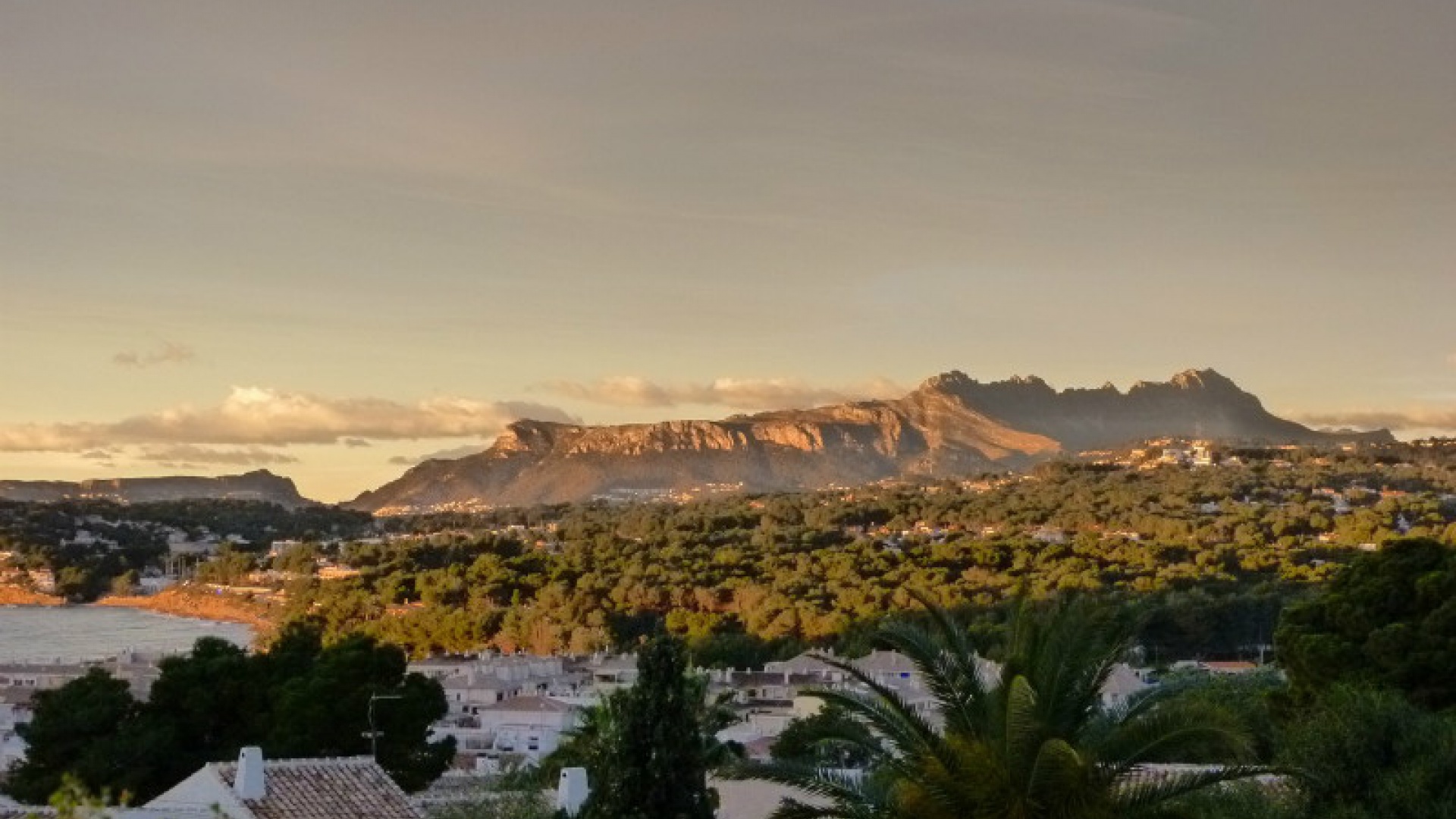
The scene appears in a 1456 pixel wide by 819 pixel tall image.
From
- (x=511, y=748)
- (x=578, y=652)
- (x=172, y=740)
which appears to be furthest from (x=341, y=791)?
A: (x=578, y=652)

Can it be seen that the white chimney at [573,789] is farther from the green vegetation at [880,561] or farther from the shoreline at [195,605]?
the shoreline at [195,605]

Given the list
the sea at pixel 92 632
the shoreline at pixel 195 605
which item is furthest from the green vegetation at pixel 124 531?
the sea at pixel 92 632

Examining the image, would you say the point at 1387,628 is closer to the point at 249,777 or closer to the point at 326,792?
the point at 326,792

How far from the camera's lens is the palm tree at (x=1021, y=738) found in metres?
11.2

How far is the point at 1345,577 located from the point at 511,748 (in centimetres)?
1868

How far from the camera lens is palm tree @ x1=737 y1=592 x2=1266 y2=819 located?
11.2 m

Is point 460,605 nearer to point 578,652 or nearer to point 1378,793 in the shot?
point 578,652

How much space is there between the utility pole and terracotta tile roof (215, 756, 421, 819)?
6781 millimetres

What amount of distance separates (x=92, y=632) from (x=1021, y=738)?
8956cm

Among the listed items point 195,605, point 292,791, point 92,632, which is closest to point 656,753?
point 292,791

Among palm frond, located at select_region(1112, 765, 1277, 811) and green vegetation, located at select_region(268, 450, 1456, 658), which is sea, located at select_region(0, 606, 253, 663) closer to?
green vegetation, located at select_region(268, 450, 1456, 658)

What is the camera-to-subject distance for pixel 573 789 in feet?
55.0

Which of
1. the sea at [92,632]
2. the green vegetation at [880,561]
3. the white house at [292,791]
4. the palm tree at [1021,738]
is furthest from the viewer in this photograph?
the sea at [92,632]

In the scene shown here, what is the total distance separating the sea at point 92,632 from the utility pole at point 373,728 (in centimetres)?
4031
